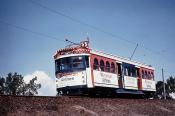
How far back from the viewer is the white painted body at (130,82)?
75.4 ft

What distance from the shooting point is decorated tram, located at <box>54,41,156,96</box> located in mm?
18438

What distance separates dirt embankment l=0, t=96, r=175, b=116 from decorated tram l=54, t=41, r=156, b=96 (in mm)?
1743

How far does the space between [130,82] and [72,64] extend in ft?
22.8

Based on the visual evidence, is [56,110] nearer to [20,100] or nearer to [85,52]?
[20,100]

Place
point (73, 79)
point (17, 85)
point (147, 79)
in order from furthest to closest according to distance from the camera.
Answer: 1. point (17, 85)
2. point (147, 79)
3. point (73, 79)

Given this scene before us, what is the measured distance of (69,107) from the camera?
543 inches

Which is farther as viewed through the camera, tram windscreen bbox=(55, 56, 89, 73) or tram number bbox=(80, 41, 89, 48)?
tram number bbox=(80, 41, 89, 48)

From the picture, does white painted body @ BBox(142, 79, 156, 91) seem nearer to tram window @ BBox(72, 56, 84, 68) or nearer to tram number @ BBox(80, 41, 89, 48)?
tram number @ BBox(80, 41, 89, 48)

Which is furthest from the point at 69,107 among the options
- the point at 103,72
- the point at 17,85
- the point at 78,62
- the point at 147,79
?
the point at 17,85

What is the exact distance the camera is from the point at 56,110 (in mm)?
13008

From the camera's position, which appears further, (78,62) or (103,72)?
(103,72)

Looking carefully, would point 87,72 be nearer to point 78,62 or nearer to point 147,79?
point 78,62

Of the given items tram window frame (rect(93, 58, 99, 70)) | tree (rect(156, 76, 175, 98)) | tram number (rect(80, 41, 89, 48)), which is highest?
tram number (rect(80, 41, 89, 48))

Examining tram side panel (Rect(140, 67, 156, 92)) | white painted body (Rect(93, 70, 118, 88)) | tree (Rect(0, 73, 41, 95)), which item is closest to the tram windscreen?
white painted body (Rect(93, 70, 118, 88))
